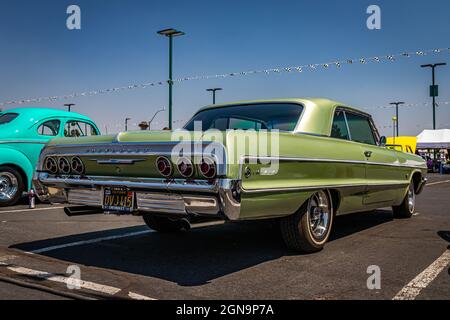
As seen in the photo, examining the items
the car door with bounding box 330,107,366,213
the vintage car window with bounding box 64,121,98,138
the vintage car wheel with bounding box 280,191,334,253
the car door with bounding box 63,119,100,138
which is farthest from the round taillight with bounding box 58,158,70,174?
the vintage car window with bounding box 64,121,98,138

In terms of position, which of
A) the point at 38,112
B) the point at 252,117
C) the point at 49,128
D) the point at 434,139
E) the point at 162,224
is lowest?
the point at 162,224

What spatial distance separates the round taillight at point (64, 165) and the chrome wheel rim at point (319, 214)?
7.60 ft

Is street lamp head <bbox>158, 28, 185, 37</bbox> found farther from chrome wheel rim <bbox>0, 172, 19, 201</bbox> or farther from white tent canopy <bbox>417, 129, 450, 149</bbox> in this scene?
white tent canopy <bbox>417, 129, 450, 149</bbox>

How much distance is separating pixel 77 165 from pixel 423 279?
10.1 ft

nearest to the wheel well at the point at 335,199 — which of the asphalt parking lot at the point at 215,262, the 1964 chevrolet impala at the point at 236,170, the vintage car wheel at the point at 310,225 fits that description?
the 1964 chevrolet impala at the point at 236,170

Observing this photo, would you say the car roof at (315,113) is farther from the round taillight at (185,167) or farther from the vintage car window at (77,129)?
the vintage car window at (77,129)

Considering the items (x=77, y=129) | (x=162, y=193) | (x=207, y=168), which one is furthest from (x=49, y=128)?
(x=207, y=168)

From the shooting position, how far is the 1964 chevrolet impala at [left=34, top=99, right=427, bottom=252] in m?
3.50

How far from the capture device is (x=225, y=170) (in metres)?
3.38

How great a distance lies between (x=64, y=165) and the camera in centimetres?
444

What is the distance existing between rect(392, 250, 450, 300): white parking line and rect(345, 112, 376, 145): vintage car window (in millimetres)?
1669

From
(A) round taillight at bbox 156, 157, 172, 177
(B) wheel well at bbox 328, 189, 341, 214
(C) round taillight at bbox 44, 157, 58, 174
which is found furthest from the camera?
(B) wheel well at bbox 328, 189, 341, 214

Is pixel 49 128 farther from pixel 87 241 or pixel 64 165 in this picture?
pixel 64 165
